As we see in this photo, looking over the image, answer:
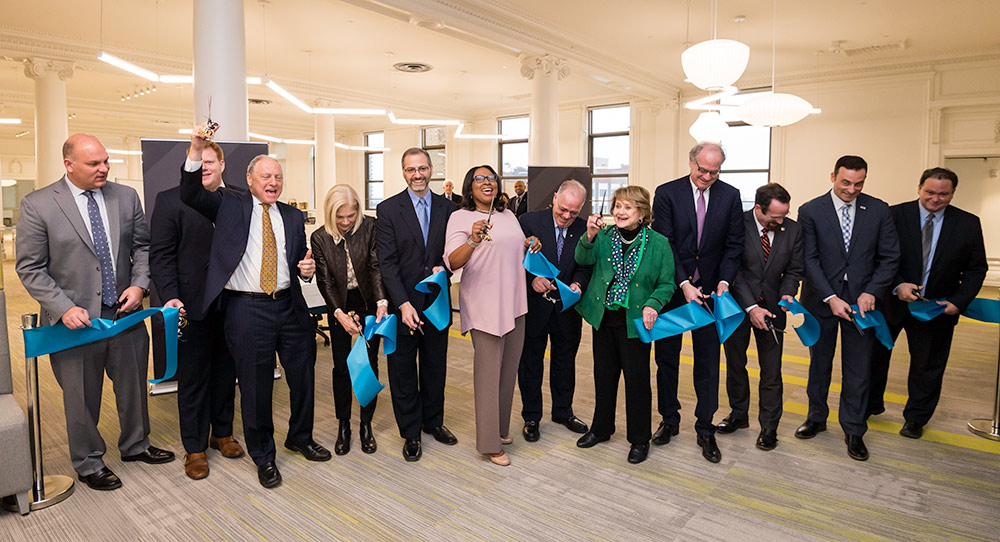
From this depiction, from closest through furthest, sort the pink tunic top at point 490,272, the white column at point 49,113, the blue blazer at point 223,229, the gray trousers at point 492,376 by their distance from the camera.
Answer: the blue blazer at point 223,229
the pink tunic top at point 490,272
the gray trousers at point 492,376
the white column at point 49,113

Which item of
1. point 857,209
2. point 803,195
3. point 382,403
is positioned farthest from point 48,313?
point 803,195

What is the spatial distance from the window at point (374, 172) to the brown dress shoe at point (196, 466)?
714 inches

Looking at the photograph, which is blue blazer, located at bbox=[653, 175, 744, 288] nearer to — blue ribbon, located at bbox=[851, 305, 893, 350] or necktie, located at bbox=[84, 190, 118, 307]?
blue ribbon, located at bbox=[851, 305, 893, 350]

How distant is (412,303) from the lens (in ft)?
11.4

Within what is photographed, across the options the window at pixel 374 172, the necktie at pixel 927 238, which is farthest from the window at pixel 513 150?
the necktie at pixel 927 238

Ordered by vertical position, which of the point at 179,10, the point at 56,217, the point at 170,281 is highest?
the point at 179,10

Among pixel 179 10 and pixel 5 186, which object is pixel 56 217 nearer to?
pixel 179 10

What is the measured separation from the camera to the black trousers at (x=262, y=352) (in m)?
A: 3.22

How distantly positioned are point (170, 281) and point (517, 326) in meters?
1.88

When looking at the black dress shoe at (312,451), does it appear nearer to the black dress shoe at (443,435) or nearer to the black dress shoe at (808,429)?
the black dress shoe at (443,435)

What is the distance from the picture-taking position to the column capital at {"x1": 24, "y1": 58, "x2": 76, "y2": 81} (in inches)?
409

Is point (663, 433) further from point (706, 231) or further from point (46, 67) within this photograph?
point (46, 67)

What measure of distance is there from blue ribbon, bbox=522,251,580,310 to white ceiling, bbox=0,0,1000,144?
5.46m

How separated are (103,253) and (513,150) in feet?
49.4
